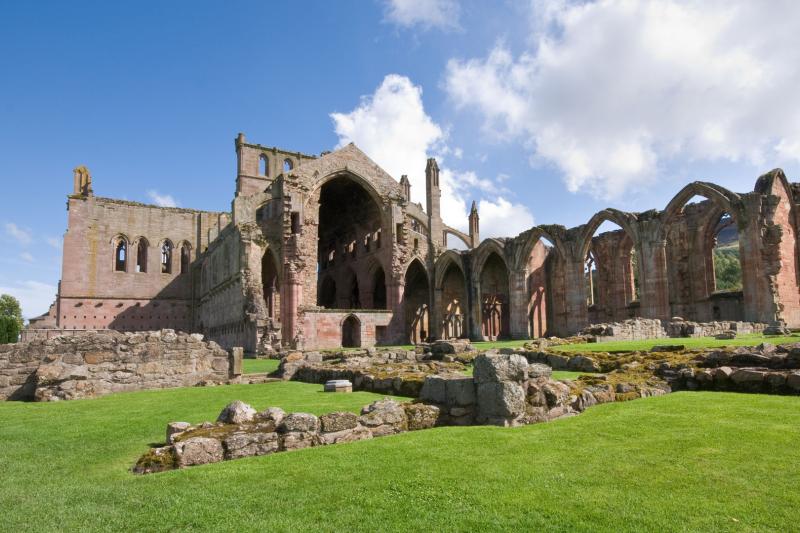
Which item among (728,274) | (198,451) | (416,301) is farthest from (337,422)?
(728,274)

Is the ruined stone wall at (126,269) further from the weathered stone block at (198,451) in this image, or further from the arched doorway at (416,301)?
A: the weathered stone block at (198,451)

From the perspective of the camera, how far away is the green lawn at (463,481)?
3.58 m

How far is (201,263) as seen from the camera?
143ft

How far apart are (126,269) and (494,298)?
2883 cm

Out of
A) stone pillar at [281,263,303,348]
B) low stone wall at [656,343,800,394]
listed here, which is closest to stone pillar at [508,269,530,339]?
stone pillar at [281,263,303,348]

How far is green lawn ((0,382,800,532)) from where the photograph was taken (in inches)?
141

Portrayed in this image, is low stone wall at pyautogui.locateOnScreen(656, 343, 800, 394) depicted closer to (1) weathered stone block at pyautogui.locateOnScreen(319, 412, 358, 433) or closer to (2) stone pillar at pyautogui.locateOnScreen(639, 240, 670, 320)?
(1) weathered stone block at pyautogui.locateOnScreen(319, 412, 358, 433)

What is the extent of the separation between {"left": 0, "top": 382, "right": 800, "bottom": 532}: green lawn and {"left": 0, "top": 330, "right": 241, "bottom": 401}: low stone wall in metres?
5.13

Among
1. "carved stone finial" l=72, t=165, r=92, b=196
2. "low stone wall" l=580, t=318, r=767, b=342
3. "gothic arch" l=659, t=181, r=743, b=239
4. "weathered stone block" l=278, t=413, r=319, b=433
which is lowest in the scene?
"weathered stone block" l=278, t=413, r=319, b=433

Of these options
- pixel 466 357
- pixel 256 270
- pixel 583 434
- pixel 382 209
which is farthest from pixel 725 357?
pixel 382 209

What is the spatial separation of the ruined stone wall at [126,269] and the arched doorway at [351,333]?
51.2 feet

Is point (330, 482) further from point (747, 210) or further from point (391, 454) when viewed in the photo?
point (747, 210)

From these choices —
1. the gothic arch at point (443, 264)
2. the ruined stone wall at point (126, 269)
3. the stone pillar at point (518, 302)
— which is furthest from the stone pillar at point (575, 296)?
the ruined stone wall at point (126, 269)

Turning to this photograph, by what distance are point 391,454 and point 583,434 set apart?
2.13m
